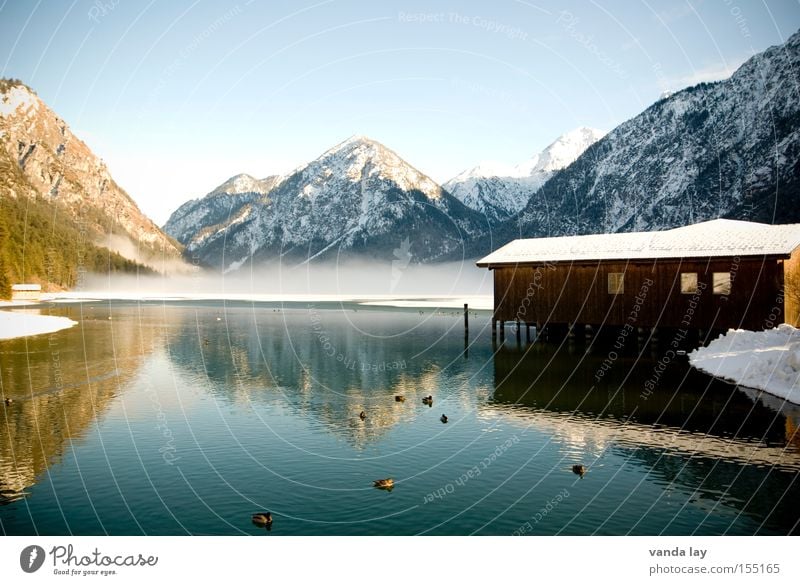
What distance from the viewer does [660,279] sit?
4966 centimetres

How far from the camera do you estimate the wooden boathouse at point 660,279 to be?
4481 cm

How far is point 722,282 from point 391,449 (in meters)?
34.5

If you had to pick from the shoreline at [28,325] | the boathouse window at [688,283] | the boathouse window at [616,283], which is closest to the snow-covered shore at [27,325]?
the shoreline at [28,325]

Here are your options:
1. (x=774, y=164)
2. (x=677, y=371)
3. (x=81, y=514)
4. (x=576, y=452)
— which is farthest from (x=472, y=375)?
(x=774, y=164)

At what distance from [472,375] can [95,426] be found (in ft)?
75.7

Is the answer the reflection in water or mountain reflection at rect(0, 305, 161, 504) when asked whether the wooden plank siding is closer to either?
the reflection in water

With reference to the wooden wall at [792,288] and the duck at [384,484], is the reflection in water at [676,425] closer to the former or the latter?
the duck at [384,484]

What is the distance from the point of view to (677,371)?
132ft

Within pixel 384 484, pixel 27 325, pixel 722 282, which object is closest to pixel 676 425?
pixel 384 484

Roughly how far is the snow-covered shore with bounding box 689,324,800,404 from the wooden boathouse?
3492mm

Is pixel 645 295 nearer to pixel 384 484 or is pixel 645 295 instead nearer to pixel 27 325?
pixel 384 484

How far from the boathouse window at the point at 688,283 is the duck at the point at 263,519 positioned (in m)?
41.5

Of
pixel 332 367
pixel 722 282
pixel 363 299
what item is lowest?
pixel 363 299

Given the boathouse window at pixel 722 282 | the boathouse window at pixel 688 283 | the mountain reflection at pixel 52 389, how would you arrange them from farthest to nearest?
the boathouse window at pixel 688 283
the boathouse window at pixel 722 282
the mountain reflection at pixel 52 389
